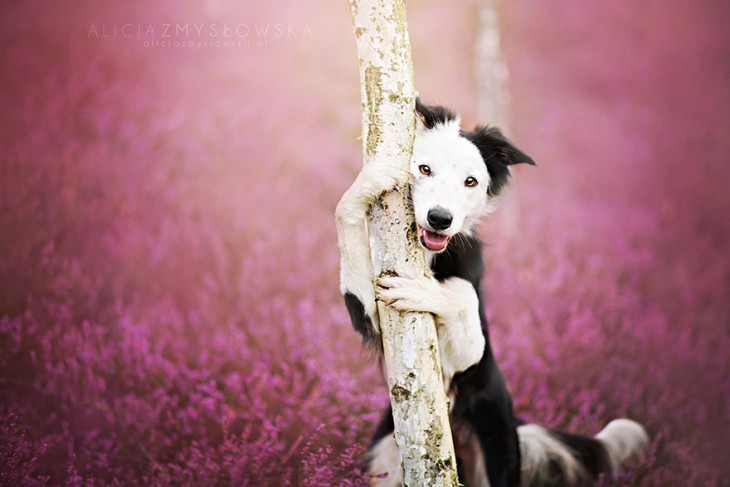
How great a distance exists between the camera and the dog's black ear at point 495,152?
2641mm

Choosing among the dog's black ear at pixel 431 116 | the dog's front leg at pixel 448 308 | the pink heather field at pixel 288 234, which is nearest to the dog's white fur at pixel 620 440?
the pink heather field at pixel 288 234

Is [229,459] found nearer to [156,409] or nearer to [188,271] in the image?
[156,409]

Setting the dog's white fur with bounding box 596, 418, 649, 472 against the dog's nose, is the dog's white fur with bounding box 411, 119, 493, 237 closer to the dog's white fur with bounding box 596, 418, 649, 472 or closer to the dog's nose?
the dog's nose

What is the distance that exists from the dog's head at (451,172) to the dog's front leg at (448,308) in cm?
19

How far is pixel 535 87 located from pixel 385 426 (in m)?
4.10

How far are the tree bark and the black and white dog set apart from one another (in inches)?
2.4

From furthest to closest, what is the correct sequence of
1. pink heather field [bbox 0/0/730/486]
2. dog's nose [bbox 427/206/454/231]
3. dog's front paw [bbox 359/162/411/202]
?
pink heather field [bbox 0/0/730/486] < dog's nose [bbox 427/206/454/231] < dog's front paw [bbox 359/162/411/202]

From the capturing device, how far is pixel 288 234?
4.83m

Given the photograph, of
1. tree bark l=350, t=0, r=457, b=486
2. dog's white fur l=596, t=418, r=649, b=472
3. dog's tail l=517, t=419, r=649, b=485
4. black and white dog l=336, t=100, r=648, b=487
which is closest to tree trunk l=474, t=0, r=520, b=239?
dog's white fur l=596, t=418, r=649, b=472

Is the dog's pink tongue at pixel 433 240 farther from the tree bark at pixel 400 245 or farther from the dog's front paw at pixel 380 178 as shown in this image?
the dog's front paw at pixel 380 178

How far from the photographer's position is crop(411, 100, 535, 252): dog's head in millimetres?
2279

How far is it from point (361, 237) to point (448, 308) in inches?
15.5

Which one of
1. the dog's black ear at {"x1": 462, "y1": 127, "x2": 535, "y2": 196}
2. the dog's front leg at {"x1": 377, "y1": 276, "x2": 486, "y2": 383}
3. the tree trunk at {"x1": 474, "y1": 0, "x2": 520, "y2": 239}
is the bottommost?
the dog's front leg at {"x1": 377, "y1": 276, "x2": 486, "y2": 383}

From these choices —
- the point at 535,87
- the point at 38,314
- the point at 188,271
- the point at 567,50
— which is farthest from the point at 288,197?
the point at 567,50
